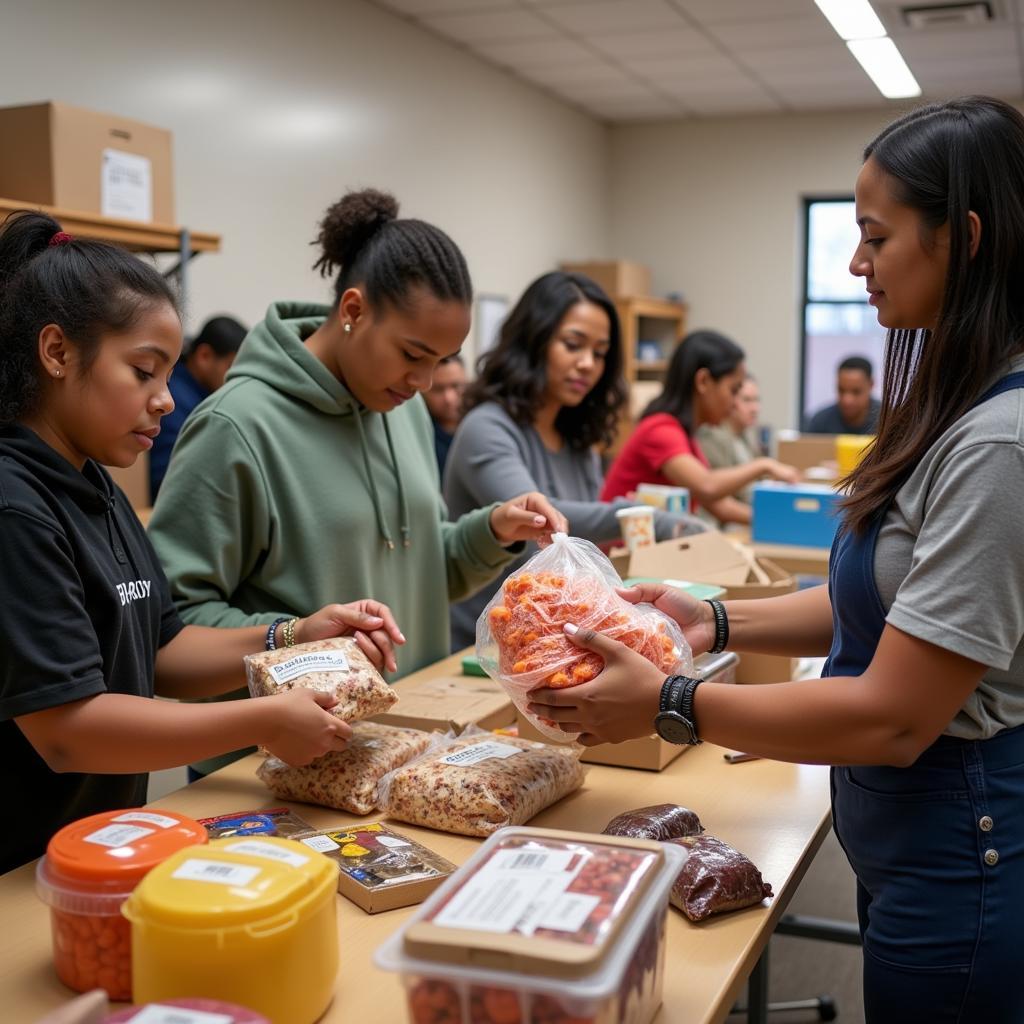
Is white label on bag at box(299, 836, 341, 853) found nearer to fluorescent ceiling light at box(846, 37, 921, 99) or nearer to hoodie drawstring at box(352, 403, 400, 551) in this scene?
hoodie drawstring at box(352, 403, 400, 551)

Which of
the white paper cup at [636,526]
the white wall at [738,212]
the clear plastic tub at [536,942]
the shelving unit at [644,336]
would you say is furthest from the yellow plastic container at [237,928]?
Answer: the white wall at [738,212]

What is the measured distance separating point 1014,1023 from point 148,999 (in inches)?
34.9

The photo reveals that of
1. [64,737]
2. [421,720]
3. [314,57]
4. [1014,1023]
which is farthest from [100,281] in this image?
[314,57]

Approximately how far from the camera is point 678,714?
1201 millimetres

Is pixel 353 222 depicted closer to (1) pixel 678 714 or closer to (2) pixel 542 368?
(2) pixel 542 368

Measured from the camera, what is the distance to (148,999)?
904mm

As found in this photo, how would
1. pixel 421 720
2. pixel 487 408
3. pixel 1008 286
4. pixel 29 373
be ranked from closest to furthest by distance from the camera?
pixel 1008 286 < pixel 29 373 < pixel 421 720 < pixel 487 408

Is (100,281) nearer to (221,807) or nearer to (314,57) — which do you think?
(221,807)

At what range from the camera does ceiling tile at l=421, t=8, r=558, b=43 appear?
18.2ft

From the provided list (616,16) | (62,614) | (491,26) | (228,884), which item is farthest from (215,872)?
(491,26)

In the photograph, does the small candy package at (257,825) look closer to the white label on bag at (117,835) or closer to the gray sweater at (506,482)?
the white label on bag at (117,835)

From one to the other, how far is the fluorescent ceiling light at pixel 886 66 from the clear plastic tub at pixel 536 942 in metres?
5.89

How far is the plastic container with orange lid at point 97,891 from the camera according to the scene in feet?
3.20

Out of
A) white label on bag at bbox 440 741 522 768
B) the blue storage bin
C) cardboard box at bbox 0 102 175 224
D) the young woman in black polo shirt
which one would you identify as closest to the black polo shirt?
the young woman in black polo shirt
